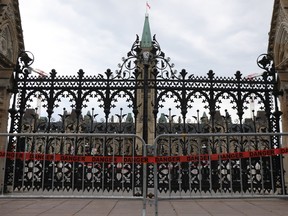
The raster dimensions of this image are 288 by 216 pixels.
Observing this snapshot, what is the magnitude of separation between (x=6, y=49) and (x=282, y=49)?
30.5ft

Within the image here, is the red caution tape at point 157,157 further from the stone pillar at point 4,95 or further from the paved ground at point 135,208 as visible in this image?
the stone pillar at point 4,95

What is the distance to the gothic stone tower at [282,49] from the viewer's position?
30.4 ft

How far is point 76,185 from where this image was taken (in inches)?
329

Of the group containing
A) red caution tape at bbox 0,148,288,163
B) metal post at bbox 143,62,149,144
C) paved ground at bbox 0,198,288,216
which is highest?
metal post at bbox 143,62,149,144

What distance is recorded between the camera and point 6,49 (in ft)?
32.4

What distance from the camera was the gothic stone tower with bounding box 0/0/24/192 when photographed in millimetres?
9422

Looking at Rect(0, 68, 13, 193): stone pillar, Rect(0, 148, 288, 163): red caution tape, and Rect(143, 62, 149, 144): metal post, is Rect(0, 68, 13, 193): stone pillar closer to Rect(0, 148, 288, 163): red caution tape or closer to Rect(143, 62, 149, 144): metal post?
Rect(0, 148, 288, 163): red caution tape

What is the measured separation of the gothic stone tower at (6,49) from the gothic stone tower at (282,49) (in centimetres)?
881

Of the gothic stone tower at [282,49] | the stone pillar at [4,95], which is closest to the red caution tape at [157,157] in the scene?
the gothic stone tower at [282,49]

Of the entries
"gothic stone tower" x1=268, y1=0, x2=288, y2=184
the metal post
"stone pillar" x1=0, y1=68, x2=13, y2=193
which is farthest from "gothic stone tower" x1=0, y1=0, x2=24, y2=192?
"gothic stone tower" x1=268, y1=0, x2=288, y2=184

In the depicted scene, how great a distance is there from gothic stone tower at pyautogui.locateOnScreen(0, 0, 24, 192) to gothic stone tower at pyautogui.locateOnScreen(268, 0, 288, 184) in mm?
8807

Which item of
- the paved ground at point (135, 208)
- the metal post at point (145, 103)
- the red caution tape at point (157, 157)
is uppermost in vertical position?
the metal post at point (145, 103)

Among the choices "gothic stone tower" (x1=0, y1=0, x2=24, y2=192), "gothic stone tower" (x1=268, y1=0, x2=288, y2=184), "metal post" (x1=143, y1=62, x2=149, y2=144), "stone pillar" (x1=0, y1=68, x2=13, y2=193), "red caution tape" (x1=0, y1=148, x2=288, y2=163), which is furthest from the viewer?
"stone pillar" (x1=0, y1=68, x2=13, y2=193)

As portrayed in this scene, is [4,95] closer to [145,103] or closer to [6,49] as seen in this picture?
[6,49]
